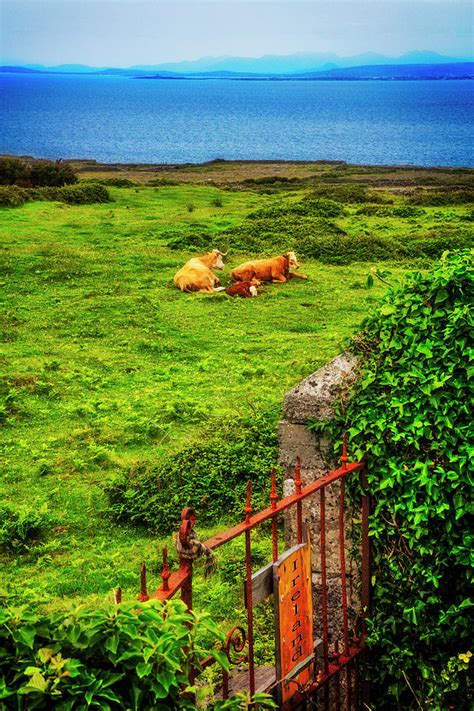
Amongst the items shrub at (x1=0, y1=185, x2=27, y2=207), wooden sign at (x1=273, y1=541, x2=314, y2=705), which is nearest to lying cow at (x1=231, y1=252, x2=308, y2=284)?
shrub at (x1=0, y1=185, x2=27, y2=207)

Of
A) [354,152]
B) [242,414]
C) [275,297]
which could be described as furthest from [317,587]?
[354,152]

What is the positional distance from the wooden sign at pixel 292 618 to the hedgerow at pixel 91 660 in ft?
3.73

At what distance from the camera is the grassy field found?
777 centimetres

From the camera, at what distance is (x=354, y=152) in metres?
109

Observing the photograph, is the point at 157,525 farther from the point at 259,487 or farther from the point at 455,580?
the point at 455,580

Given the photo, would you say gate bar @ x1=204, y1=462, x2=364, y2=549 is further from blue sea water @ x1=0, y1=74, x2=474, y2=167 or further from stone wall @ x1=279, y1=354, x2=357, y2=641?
blue sea water @ x1=0, y1=74, x2=474, y2=167

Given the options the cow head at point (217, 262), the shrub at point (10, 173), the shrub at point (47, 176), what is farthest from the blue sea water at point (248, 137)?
the cow head at point (217, 262)

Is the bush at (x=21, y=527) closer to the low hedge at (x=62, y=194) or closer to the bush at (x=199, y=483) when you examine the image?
the bush at (x=199, y=483)

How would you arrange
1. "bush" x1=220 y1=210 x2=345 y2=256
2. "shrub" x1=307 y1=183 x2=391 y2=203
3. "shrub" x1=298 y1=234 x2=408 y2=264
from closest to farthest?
1. "shrub" x1=298 y1=234 x2=408 y2=264
2. "bush" x1=220 y1=210 x2=345 y2=256
3. "shrub" x1=307 y1=183 x2=391 y2=203

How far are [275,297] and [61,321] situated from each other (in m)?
4.40

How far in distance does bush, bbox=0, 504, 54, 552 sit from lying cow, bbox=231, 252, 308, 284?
1073 centimetres

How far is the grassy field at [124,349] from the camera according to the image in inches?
306

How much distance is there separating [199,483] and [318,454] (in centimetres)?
335

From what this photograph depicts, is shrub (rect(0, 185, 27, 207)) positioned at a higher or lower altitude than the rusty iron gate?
higher
